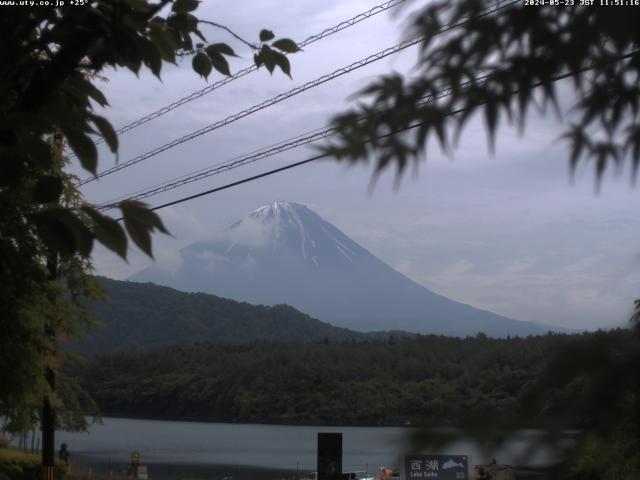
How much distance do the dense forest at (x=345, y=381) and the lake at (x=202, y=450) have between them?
2.69 m

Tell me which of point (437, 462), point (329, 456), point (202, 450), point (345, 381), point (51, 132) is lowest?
point (202, 450)

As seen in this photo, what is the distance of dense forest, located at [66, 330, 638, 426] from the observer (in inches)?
65.2

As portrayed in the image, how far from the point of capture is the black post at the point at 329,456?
1666 cm

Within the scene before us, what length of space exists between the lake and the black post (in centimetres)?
1505

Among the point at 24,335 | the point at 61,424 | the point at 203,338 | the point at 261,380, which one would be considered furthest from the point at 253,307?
the point at 24,335

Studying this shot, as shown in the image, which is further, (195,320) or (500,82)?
(195,320)

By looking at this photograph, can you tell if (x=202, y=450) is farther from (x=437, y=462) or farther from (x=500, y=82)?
(x=500, y=82)

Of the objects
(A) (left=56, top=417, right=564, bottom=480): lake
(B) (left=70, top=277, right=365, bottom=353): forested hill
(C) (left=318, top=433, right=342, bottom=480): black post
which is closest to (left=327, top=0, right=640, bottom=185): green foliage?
(C) (left=318, top=433, right=342, bottom=480): black post

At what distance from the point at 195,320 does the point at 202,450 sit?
71.6 feet

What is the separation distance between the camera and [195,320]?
8444 centimetres

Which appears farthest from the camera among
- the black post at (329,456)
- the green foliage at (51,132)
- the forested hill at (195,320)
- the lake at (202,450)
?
the forested hill at (195,320)

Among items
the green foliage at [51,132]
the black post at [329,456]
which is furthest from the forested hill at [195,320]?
the green foliage at [51,132]

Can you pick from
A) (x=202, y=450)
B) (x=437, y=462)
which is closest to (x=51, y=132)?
(x=437, y=462)

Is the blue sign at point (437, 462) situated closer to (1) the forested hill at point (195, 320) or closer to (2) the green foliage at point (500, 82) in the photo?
(2) the green foliage at point (500, 82)
